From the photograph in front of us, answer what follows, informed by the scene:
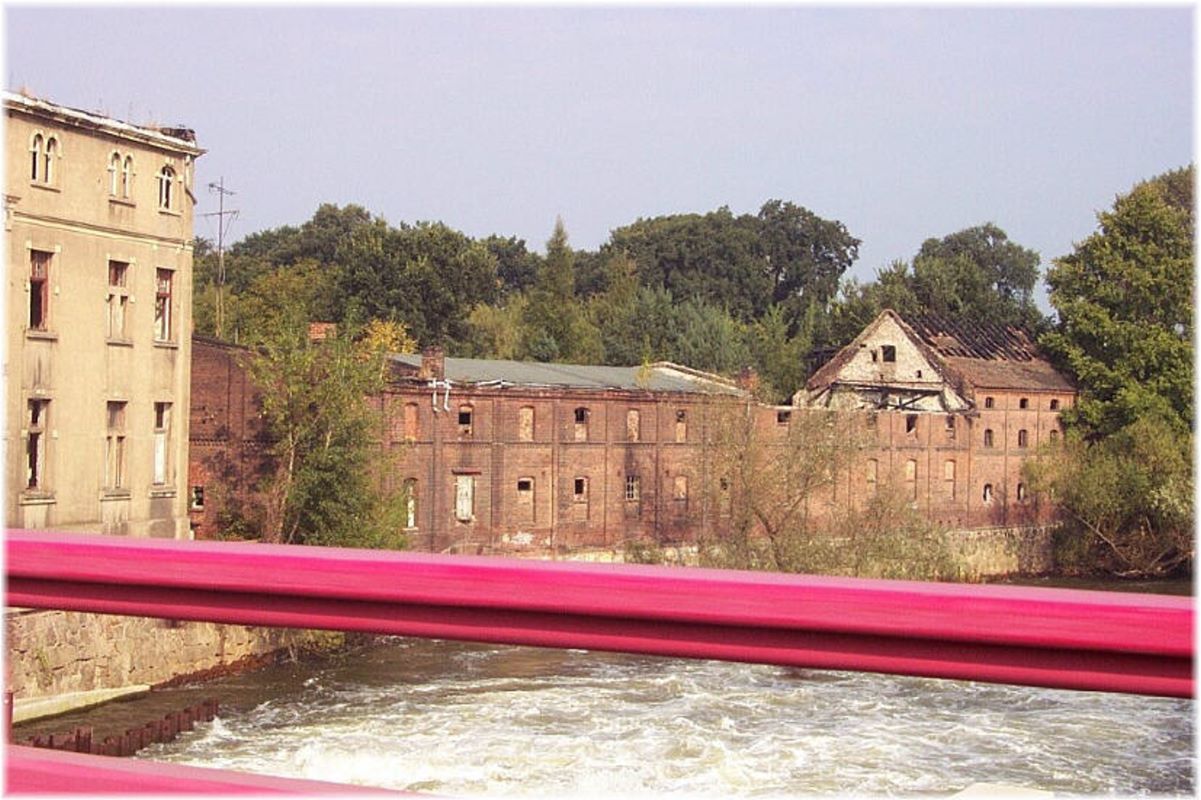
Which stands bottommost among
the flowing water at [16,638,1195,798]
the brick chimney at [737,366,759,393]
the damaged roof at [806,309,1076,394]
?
the flowing water at [16,638,1195,798]

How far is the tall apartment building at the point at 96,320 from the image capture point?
22.1m

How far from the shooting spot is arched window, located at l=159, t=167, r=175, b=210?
24688 millimetres

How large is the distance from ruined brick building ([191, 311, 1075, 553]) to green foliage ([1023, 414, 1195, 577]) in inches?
58.8

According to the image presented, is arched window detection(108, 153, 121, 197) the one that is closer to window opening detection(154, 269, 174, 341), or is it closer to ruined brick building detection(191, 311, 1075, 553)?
window opening detection(154, 269, 174, 341)

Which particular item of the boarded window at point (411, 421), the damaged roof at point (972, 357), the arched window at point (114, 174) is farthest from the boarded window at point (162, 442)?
the damaged roof at point (972, 357)

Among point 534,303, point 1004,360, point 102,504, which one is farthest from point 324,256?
point 102,504

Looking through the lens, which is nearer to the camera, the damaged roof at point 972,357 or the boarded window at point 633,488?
the boarded window at point 633,488

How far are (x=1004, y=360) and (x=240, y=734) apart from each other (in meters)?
32.6

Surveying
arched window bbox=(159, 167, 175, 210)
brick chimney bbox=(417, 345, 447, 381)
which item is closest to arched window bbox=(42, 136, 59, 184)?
arched window bbox=(159, 167, 175, 210)

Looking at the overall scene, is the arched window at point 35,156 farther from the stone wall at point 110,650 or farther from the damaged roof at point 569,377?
the damaged roof at point 569,377

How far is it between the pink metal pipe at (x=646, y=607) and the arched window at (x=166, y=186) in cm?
2372

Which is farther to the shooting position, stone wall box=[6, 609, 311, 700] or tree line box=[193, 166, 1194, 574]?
tree line box=[193, 166, 1194, 574]

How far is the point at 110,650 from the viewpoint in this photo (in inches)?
893

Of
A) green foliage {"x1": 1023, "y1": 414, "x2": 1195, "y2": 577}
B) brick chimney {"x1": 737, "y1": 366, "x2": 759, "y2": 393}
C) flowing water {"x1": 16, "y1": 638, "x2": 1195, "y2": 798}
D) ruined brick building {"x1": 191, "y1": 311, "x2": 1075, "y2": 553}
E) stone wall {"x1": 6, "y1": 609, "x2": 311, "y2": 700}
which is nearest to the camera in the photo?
flowing water {"x1": 16, "y1": 638, "x2": 1195, "y2": 798}
